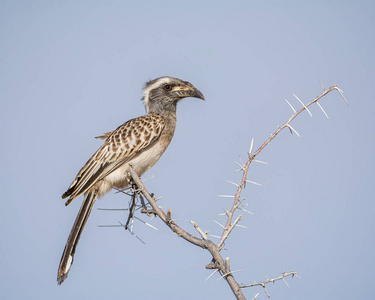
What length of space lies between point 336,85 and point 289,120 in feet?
1.41

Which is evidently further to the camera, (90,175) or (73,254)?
(90,175)

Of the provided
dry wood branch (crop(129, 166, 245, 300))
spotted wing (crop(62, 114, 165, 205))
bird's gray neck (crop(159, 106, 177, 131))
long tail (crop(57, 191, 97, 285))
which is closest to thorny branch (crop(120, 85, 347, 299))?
dry wood branch (crop(129, 166, 245, 300))

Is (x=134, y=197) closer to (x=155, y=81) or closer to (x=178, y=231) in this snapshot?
(x=178, y=231)

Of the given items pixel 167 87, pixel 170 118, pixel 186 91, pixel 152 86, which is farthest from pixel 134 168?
pixel 152 86

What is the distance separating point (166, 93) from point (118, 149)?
60.4 inches

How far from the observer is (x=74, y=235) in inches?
225

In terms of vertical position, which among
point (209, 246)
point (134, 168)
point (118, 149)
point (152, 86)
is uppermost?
point (152, 86)

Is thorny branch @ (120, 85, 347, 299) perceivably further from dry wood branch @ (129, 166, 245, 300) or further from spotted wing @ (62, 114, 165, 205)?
spotted wing @ (62, 114, 165, 205)

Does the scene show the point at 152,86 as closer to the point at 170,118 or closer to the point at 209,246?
the point at 170,118

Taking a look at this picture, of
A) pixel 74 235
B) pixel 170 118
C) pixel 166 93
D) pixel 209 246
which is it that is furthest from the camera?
pixel 166 93

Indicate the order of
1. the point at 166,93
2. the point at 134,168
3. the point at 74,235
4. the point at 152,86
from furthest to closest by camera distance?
the point at 152,86 < the point at 166,93 < the point at 134,168 < the point at 74,235

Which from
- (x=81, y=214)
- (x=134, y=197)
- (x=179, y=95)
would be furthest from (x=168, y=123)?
(x=134, y=197)

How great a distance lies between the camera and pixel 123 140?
693cm

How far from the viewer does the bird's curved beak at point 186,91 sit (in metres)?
7.48
